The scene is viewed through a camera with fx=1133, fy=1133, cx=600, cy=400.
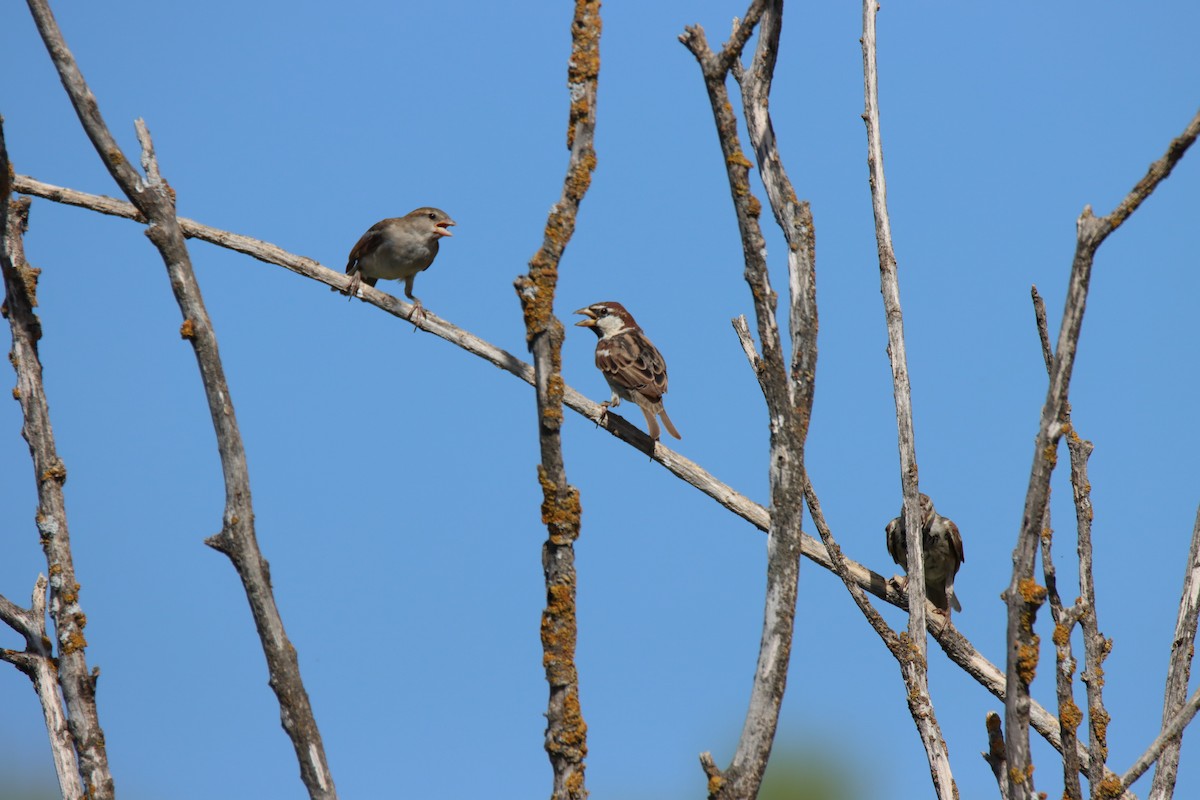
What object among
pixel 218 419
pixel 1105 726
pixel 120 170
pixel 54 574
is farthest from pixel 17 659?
pixel 1105 726

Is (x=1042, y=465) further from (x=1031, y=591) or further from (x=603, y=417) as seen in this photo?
(x=603, y=417)

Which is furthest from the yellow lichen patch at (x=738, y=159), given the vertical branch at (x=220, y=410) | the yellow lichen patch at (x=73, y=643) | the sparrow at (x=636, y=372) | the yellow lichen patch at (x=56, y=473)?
the sparrow at (x=636, y=372)

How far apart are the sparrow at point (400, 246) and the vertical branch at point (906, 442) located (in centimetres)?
649

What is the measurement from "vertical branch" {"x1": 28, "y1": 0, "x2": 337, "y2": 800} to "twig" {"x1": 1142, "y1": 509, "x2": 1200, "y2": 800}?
3.85 m

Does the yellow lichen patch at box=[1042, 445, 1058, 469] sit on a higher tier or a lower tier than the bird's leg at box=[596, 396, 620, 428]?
lower

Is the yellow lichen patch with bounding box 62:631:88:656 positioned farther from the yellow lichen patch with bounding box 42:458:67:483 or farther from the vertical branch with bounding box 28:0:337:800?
the vertical branch with bounding box 28:0:337:800

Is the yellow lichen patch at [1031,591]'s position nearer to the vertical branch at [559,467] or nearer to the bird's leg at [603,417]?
the vertical branch at [559,467]

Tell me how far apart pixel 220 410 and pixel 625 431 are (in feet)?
15.0

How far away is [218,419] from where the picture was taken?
4461 millimetres

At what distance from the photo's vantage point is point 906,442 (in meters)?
6.21

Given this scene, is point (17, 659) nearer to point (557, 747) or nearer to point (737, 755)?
point (557, 747)

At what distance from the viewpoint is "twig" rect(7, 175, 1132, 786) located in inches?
290

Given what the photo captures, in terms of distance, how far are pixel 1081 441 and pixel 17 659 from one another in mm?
5538

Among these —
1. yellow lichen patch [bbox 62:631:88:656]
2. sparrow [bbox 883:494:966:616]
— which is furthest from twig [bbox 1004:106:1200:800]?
sparrow [bbox 883:494:966:616]
